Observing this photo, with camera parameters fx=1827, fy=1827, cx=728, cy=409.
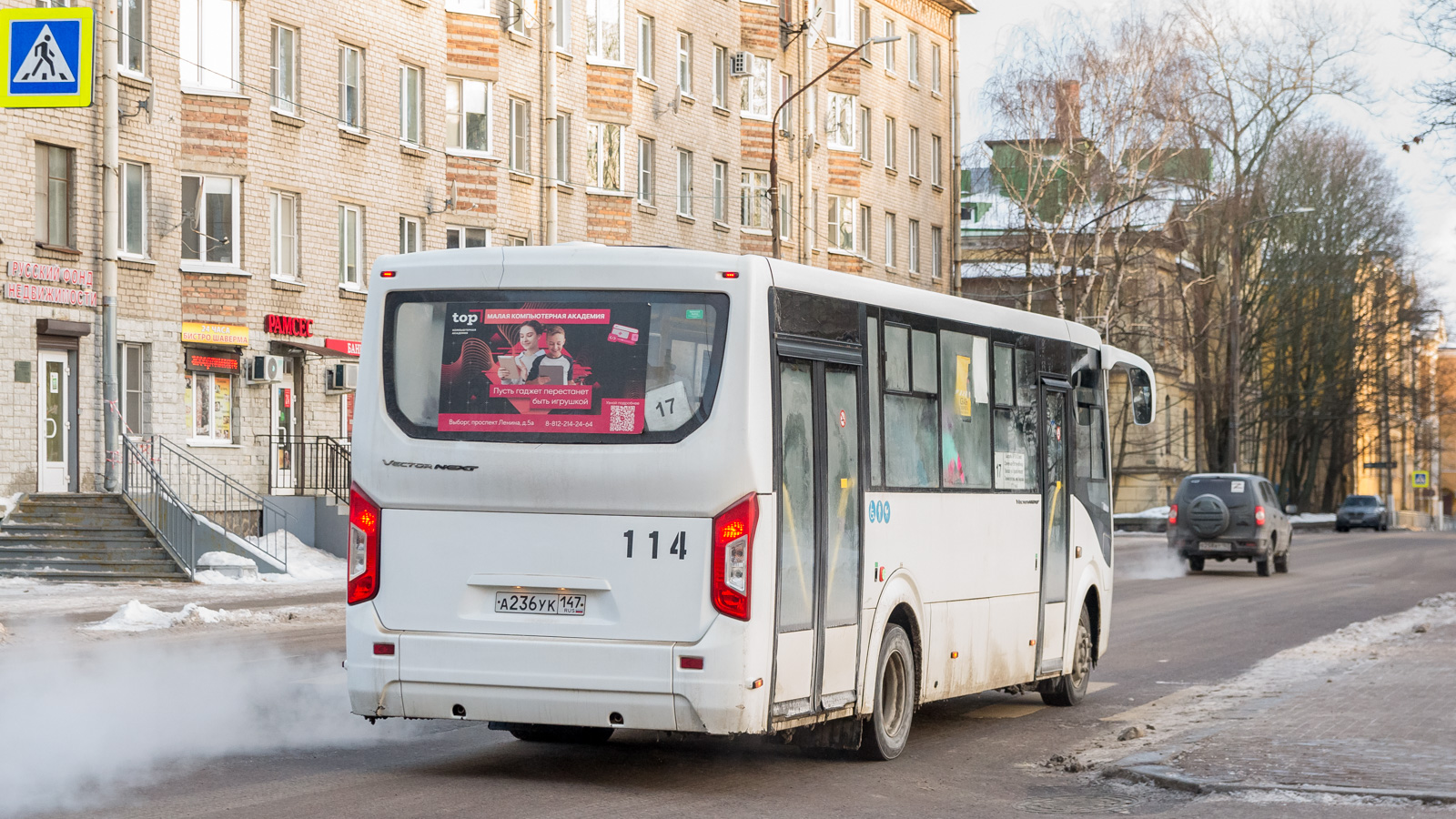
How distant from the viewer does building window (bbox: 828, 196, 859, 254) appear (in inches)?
2095

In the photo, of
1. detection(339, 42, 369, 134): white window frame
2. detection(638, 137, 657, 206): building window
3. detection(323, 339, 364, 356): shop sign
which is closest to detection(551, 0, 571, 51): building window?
detection(638, 137, 657, 206): building window

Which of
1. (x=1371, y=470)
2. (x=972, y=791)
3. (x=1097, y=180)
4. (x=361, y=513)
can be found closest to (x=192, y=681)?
(x=361, y=513)

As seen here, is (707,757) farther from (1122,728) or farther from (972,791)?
(1122,728)

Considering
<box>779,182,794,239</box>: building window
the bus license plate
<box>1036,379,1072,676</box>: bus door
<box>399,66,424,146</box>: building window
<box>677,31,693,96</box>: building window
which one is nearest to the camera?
the bus license plate

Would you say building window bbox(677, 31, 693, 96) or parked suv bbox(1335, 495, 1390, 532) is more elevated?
building window bbox(677, 31, 693, 96)

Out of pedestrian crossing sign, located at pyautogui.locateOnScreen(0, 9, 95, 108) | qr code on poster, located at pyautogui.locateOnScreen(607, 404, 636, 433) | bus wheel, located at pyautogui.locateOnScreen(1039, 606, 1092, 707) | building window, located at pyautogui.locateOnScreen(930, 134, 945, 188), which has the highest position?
building window, located at pyautogui.locateOnScreen(930, 134, 945, 188)

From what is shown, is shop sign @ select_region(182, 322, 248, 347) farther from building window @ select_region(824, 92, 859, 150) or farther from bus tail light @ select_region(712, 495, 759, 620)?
bus tail light @ select_region(712, 495, 759, 620)

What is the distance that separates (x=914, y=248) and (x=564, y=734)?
49.9m

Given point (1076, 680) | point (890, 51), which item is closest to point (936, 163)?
point (890, 51)

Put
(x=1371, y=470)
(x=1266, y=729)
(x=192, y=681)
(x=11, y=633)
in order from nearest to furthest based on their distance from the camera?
(x=1266, y=729) → (x=192, y=681) → (x=11, y=633) → (x=1371, y=470)

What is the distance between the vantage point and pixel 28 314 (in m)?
28.3

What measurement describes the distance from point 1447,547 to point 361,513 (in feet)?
149

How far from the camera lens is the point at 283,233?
33.6 metres

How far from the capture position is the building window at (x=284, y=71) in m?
33.2
